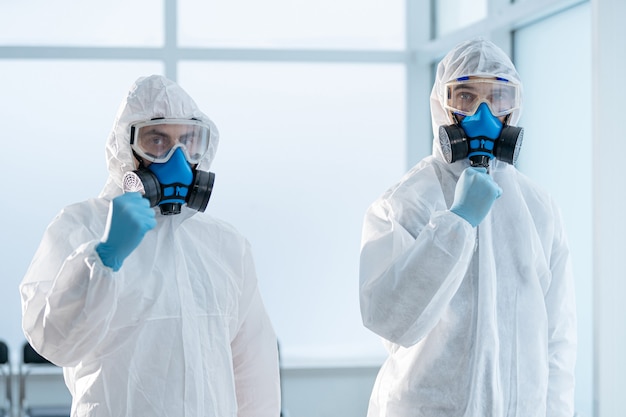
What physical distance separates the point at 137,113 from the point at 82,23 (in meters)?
2.69

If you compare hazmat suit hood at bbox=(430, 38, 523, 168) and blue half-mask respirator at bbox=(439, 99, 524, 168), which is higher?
hazmat suit hood at bbox=(430, 38, 523, 168)

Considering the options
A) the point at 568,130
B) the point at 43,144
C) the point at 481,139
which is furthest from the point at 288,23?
the point at 481,139

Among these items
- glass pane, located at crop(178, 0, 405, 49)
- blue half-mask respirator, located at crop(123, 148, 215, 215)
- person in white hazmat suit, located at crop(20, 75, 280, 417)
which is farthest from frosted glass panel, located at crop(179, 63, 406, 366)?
blue half-mask respirator, located at crop(123, 148, 215, 215)

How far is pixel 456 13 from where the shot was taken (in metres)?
4.48

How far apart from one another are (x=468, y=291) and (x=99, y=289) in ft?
2.53

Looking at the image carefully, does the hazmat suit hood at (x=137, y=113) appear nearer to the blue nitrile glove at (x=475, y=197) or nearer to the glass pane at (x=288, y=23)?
the blue nitrile glove at (x=475, y=197)

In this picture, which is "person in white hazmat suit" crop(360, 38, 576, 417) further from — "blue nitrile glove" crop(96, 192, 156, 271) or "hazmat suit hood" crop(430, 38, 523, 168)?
"blue nitrile glove" crop(96, 192, 156, 271)

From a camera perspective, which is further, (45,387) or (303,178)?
(303,178)

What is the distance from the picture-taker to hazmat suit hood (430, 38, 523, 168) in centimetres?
199

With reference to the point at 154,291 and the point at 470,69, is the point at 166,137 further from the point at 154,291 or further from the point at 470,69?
the point at 470,69

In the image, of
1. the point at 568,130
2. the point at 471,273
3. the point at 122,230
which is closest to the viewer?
the point at 122,230

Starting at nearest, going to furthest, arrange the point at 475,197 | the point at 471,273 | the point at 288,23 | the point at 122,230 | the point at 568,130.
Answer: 1. the point at 122,230
2. the point at 475,197
3. the point at 471,273
4. the point at 568,130
5. the point at 288,23

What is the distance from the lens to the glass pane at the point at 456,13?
418 centimetres

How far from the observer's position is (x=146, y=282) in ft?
6.13
